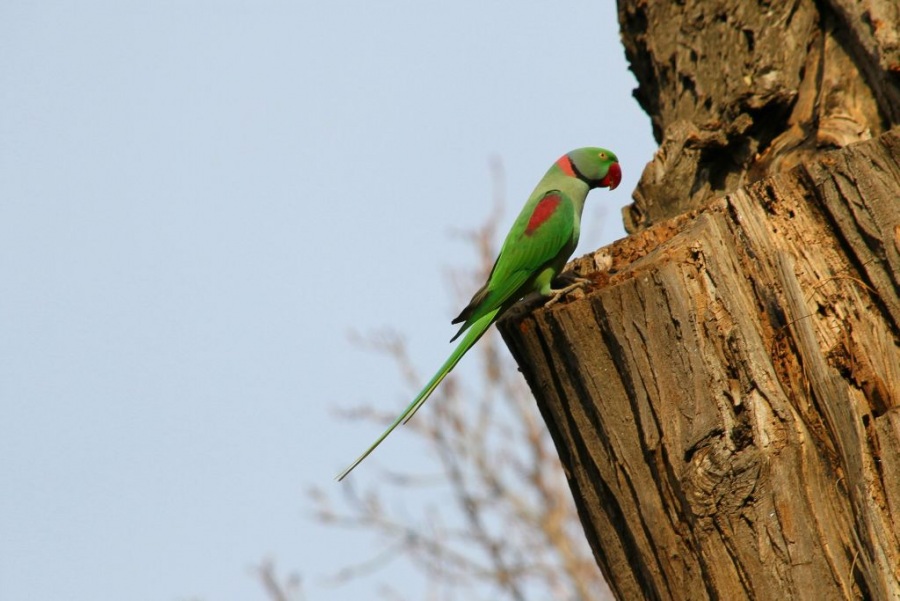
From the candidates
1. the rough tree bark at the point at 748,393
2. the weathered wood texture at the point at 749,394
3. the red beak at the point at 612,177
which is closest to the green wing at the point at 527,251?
the red beak at the point at 612,177

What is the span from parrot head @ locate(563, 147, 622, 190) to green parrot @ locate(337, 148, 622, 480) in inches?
8.1

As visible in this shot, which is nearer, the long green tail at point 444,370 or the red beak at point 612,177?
the long green tail at point 444,370

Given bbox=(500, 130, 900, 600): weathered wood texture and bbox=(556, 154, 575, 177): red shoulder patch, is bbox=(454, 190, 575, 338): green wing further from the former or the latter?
bbox=(500, 130, 900, 600): weathered wood texture

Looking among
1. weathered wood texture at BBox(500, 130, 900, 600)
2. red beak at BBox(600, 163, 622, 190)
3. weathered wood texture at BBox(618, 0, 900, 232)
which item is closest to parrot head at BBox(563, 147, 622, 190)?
red beak at BBox(600, 163, 622, 190)

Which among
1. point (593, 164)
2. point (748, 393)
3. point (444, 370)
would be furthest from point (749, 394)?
point (593, 164)

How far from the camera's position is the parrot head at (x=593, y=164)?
19.7ft

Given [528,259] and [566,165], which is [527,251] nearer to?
[528,259]

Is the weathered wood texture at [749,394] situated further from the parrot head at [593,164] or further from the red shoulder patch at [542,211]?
the parrot head at [593,164]

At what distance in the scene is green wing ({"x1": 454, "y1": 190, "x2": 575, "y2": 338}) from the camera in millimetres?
4789

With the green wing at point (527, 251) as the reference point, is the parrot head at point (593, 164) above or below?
above

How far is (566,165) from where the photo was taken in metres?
6.00

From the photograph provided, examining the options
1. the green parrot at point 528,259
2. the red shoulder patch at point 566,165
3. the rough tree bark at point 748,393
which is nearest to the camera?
the rough tree bark at point 748,393

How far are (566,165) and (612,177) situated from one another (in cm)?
36

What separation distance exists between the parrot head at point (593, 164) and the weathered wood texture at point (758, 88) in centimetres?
50
